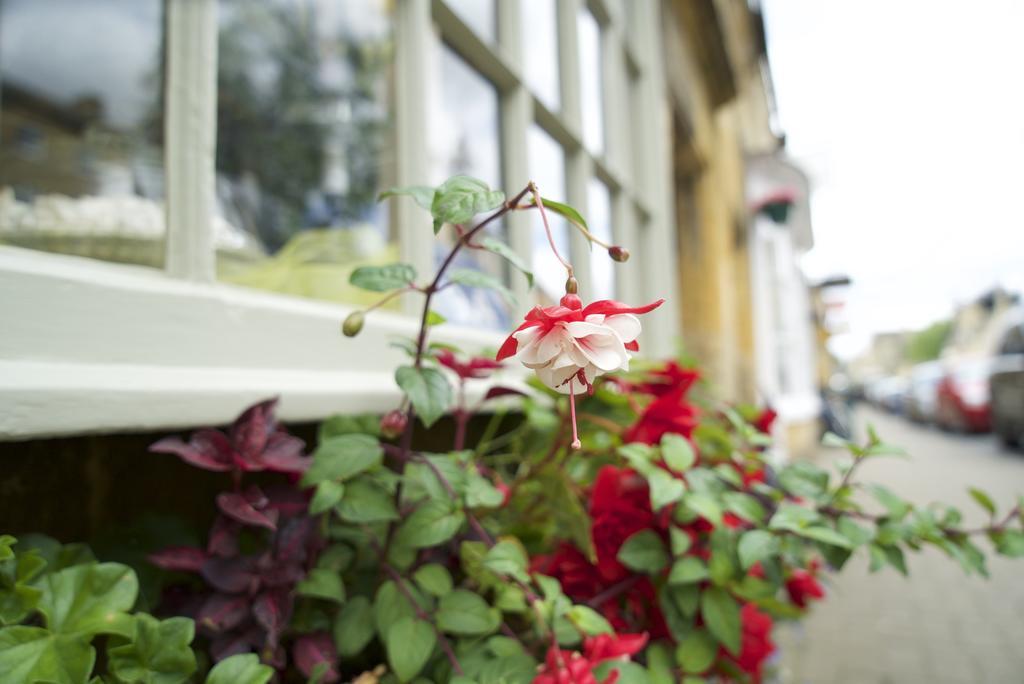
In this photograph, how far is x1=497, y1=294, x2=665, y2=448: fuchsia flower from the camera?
1.10ft

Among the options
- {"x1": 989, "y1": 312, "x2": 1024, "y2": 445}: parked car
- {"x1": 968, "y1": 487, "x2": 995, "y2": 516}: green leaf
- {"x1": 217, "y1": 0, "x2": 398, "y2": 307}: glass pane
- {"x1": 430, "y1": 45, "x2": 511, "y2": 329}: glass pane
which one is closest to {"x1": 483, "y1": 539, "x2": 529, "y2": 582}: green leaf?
{"x1": 968, "y1": 487, "x2": 995, "y2": 516}: green leaf

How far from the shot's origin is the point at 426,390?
22.1 inches

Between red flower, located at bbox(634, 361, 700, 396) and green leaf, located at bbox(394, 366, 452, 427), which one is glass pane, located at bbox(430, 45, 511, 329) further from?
green leaf, located at bbox(394, 366, 452, 427)

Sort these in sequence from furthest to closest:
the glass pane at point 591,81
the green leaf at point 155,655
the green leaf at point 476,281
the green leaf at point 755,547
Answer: the glass pane at point 591,81 → the green leaf at point 755,547 → the green leaf at point 476,281 → the green leaf at point 155,655

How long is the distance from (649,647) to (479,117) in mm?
1218

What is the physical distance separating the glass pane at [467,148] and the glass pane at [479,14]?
77mm

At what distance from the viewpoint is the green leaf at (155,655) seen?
0.46m

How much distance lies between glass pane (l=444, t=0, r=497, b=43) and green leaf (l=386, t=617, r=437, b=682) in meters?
1.10

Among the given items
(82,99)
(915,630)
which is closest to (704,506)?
(82,99)

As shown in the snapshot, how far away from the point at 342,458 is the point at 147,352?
0.25 meters

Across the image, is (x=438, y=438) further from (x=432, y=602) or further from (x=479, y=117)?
(x=479, y=117)

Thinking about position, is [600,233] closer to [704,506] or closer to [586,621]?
[704,506]

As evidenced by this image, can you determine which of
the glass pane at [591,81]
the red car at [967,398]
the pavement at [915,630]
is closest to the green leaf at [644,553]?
the pavement at [915,630]

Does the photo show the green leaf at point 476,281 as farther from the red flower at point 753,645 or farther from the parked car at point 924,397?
the parked car at point 924,397
